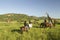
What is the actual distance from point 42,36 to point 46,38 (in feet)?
1.79

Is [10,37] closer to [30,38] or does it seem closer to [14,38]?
[14,38]

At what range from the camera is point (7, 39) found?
15734 mm

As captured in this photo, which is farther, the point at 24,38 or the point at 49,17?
the point at 49,17

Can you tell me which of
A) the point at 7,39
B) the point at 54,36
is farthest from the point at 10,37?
the point at 54,36

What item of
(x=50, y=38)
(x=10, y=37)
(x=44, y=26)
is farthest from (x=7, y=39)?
(x=44, y=26)

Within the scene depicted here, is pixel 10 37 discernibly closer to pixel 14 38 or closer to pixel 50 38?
pixel 14 38

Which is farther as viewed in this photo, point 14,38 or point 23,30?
point 23,30

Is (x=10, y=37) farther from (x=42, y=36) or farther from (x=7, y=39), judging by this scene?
(x=42, y=36)

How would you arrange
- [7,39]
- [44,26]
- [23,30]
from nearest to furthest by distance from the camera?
[7,39]
[23,30]
[44,26]

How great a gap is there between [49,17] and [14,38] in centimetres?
1096

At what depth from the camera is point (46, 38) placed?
1584 cm

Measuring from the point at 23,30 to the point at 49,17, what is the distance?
22.9 ft

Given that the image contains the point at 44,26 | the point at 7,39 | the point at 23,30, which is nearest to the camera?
the point at 7,39

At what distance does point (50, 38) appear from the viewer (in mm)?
15875
